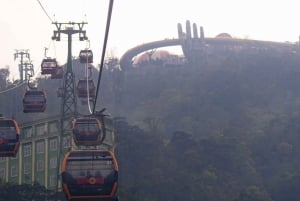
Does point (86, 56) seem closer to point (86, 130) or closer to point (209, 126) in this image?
point (86, 130)

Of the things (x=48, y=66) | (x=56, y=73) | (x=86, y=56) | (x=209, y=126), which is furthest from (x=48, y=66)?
(x=209, y=126)

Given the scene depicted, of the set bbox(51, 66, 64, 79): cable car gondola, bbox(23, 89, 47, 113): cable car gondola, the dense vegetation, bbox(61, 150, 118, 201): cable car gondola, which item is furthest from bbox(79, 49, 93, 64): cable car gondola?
bbox(61, 150, 118, 201): cable car gondola

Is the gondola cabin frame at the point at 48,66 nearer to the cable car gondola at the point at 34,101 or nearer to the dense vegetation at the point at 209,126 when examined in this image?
the cable car gondola at the point at 34,101

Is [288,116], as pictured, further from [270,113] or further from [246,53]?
[246,53]

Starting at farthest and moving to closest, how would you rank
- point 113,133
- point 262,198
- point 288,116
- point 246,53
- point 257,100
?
point 246,53 → point 257,100 → point 288,116 → point 113,133 → point 262,198

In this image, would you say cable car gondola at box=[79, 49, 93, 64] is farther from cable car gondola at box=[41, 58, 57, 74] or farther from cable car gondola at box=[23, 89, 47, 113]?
cable car gondola at box=[23, 89, 47, 113]

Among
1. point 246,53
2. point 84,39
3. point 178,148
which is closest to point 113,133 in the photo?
point 178,148

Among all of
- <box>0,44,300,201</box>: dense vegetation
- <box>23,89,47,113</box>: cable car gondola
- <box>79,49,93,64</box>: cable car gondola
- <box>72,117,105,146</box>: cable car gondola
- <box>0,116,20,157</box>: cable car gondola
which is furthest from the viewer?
<box>0,44,300,201</box>: dense vegetation
